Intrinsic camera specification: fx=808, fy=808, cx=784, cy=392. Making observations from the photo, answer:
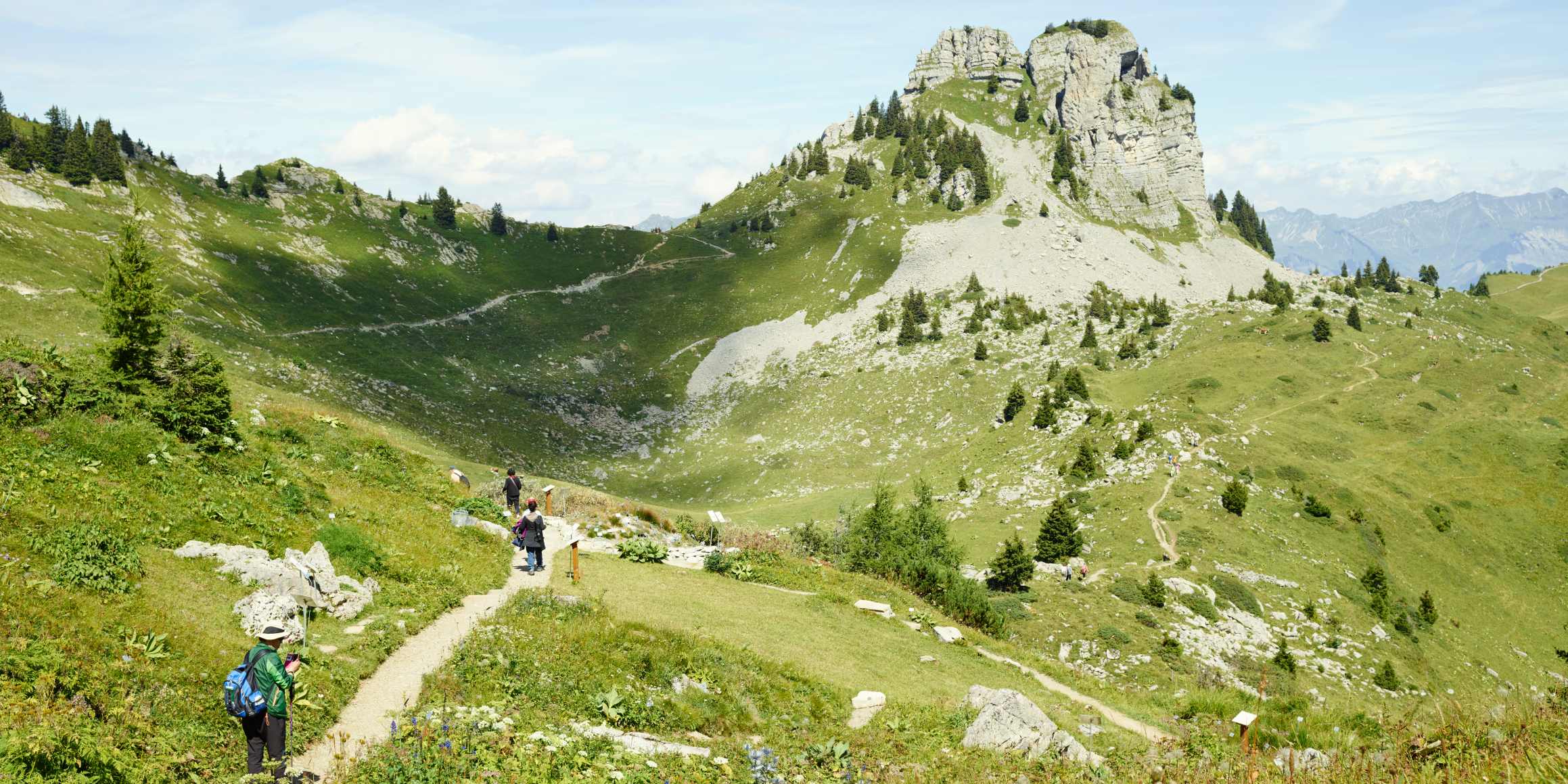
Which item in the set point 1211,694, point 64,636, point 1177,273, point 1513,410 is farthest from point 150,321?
point 1177,273

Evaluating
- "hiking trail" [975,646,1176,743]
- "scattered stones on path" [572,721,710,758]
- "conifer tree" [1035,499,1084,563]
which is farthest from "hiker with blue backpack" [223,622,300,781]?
"conifer tree" [1035,499,1084,563]

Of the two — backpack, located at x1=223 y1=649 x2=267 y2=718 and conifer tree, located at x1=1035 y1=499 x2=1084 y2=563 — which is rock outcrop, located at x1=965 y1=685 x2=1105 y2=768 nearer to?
backpack, located at x1=223 y1=649 x2=267 y2=718

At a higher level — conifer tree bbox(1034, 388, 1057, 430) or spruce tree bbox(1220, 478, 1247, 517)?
conifer tree bbox(1034, 388, 1057, 430)

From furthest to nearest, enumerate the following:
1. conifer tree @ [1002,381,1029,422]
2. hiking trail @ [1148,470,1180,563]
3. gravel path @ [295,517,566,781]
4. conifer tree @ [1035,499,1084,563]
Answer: conifer tree @ [1002,381,1029,422], conifer tree @ [1035,499,1084,563], hiking trail @ [1148,470,1180,563], gravel path @ [295,517,566,781]

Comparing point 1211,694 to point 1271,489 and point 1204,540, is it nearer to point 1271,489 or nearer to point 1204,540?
point 1204,540

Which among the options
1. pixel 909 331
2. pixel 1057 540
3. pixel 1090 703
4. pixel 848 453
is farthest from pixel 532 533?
pixel 909 331

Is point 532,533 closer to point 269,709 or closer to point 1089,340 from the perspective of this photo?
point 269,709

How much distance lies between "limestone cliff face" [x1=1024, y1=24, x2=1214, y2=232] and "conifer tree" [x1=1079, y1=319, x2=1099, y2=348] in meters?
A: 71.6

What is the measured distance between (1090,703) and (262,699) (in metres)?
21.9

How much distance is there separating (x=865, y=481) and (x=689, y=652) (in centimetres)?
6702

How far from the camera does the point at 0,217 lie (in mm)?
73562

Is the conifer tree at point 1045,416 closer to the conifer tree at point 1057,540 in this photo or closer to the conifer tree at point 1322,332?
the conifer tree at point 1057,540

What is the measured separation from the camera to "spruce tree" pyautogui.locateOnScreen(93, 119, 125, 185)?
101 m

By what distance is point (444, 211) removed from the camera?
473ft
